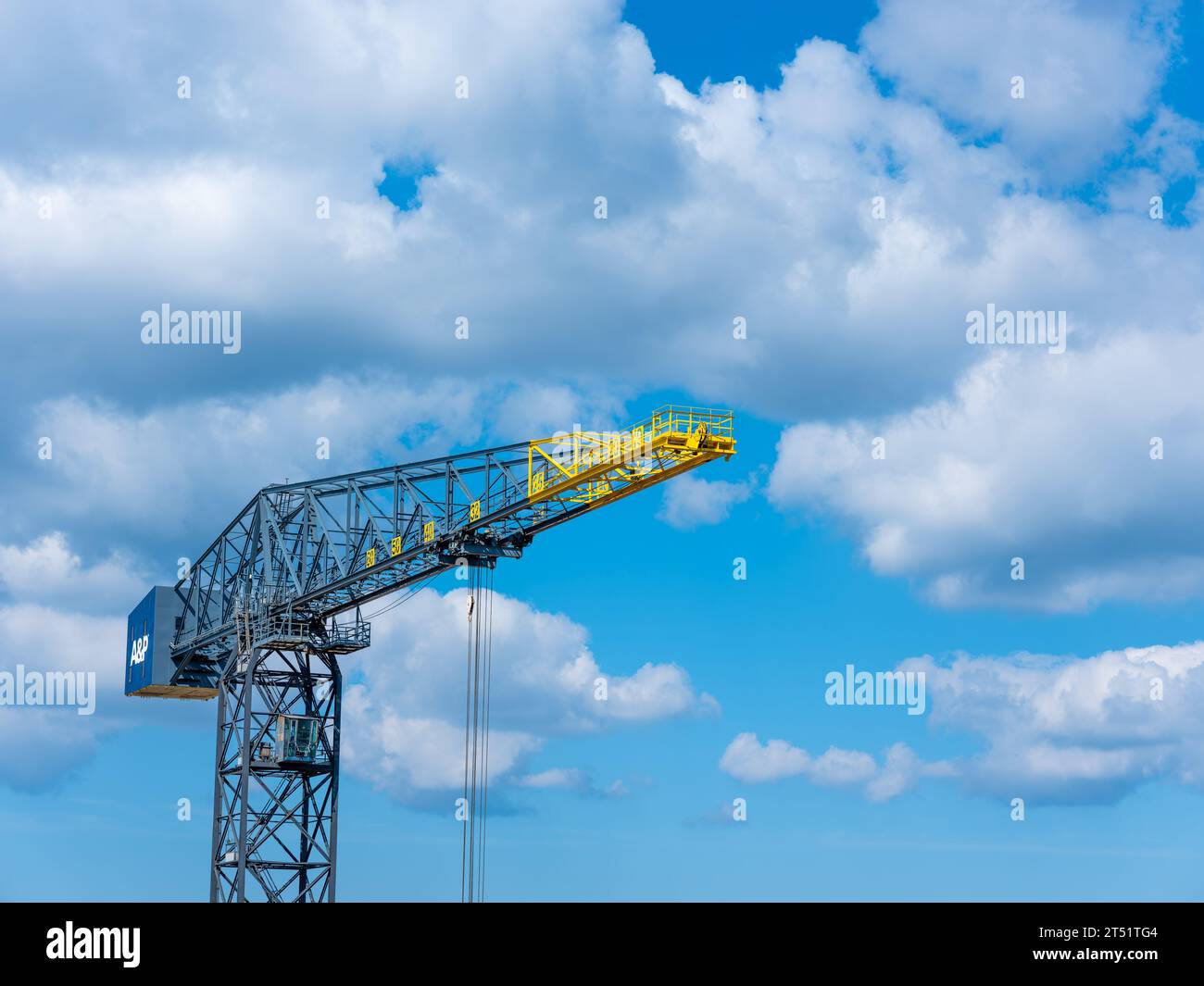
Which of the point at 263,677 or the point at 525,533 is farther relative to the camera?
the point at 263,677

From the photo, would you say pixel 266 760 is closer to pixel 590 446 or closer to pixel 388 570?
pixel 388 570
